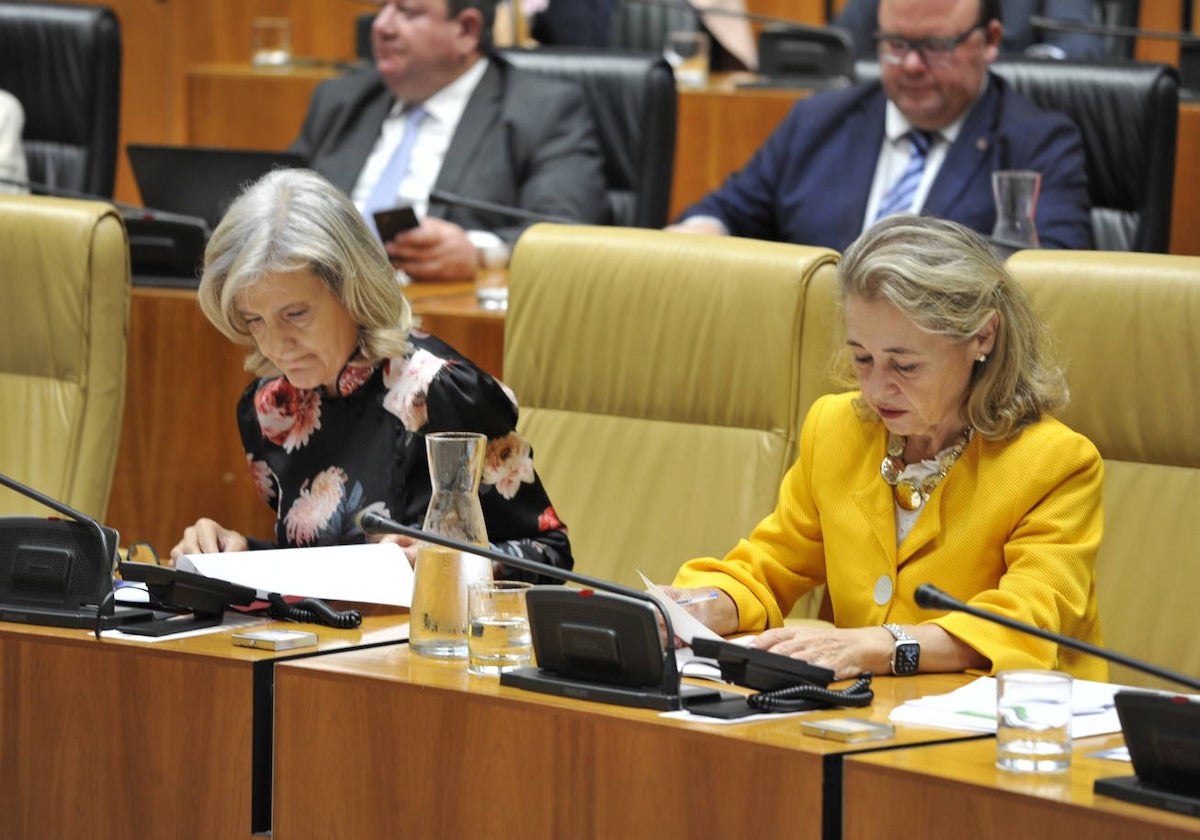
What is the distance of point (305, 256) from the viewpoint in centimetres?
228

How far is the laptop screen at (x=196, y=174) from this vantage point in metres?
3.61

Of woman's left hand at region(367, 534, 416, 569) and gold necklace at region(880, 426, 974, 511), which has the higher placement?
gold necklace at region(880, 426, 974, 511)

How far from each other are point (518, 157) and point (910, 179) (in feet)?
2.83

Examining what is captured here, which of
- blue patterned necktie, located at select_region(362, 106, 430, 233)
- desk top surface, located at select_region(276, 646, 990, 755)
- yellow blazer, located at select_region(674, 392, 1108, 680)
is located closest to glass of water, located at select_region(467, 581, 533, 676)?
desk top surface, located at select_region(276, 646, 990, 755)

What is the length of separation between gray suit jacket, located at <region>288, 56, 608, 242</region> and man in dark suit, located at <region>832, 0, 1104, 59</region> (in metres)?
1.26

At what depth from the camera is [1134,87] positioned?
3.71 m

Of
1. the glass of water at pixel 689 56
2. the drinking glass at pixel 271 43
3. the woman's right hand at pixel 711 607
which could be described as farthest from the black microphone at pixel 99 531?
the drinking glass at pixel 271 43

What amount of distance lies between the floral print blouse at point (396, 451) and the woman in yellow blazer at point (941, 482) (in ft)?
0.84

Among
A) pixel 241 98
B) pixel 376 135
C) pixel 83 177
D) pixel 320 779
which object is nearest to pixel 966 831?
pixel 320 779

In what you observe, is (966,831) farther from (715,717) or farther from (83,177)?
(83,177)

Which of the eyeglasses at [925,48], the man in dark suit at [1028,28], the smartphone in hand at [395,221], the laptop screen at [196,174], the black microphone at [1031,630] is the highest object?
the man in dark suit at [1028,28]

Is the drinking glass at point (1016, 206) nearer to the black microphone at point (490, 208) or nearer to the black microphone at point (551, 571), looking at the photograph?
the black microphone at point (490, 208)

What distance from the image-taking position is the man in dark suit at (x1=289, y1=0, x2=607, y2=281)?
4.11 meters

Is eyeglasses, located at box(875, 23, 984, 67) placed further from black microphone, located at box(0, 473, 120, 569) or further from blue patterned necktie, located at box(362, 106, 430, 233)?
black microphone, located at box(0, 473, 120, 569)
